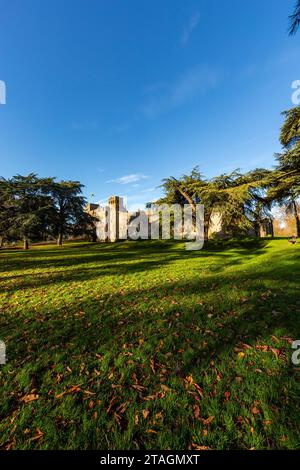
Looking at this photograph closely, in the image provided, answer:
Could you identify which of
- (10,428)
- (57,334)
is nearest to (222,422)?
(10,428)

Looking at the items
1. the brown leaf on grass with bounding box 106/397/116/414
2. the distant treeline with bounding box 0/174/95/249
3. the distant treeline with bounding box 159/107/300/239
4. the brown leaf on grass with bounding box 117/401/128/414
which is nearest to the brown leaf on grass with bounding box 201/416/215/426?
the brown leaf on grass with bounding box 117/401/128/414

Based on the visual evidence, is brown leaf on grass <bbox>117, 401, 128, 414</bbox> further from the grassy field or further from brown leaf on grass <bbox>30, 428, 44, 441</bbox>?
brown leaf on grass <bbox>30, 428, 44, 441</bbox>

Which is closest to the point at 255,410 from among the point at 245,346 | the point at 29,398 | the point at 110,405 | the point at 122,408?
the point at 245,346

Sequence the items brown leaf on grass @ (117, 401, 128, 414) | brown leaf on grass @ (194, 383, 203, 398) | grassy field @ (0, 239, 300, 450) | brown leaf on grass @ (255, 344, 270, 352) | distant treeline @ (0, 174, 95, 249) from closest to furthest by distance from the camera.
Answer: grassy field @ (0, 239, 300, 450) → brown leaf on grass @ (117, 401, 128, 414) → brown leaf on grass @ (194, 383, 203, 398) → brown leaf on grass @ (255, 344, 270, 352) → distant treeline @ (0, 174, 95, 249)

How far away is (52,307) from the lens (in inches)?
233

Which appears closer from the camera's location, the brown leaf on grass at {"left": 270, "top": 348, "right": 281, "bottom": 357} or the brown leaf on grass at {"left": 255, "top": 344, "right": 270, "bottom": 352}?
the brown leaf on grass at {"left": 270, "top": 348, "right": 281, "bottom": 357}

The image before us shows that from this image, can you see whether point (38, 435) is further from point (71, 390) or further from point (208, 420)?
point (208, 420)

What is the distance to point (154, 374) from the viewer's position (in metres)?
2.92

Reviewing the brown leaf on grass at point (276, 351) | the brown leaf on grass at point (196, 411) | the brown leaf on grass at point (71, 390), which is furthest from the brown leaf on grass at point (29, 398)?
the brown leaf on grass at point (276, 351)

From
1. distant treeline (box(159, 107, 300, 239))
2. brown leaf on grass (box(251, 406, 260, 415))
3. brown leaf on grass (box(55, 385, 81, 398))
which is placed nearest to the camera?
brown leaf on grass (box(251, 406, 260, 415))

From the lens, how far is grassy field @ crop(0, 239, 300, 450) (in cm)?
204

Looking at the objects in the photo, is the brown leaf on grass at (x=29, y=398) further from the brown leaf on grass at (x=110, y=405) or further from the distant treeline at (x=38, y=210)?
the distant treeline at (x=38, y=210)

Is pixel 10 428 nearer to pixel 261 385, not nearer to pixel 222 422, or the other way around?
pixel 222 422

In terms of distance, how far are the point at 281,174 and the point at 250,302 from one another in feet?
52.2
